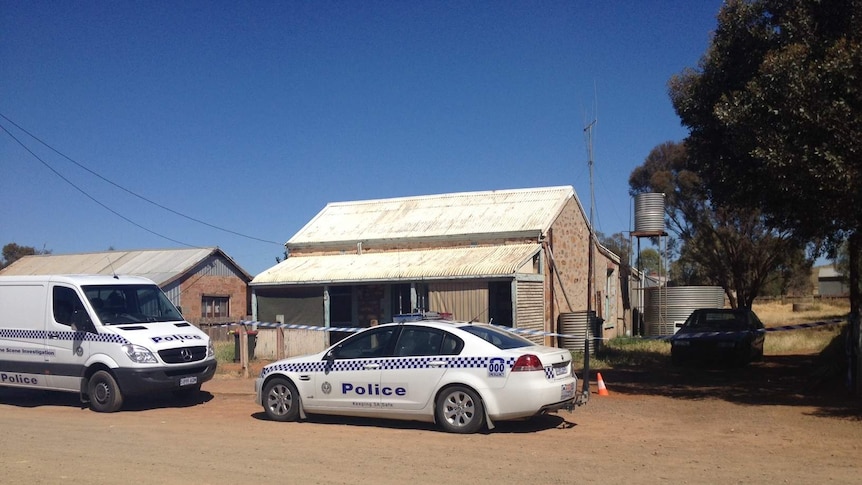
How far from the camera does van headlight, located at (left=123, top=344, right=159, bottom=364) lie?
481 inches

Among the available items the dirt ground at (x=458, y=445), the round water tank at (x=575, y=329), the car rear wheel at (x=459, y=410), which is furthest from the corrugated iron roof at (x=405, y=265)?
the car rear wheel at (x=459, y=410)

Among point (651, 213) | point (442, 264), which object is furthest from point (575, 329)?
point (651, 213)

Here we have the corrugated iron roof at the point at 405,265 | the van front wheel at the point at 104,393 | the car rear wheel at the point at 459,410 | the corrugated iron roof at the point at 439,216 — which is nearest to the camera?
the car rear wheel at the point at 459,410

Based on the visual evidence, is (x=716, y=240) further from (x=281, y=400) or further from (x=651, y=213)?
(x=281, y=400)

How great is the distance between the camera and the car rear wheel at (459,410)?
9.66 meters

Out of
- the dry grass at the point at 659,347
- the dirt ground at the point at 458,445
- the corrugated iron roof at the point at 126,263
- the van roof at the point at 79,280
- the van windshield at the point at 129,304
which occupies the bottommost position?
the dry grass at the point at 659,347

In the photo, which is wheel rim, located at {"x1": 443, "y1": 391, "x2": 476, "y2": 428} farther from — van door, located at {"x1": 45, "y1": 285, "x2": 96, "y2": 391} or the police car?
van door, located at {"x1": 45, "y1": 285, "x2": 96, "y2": 391}

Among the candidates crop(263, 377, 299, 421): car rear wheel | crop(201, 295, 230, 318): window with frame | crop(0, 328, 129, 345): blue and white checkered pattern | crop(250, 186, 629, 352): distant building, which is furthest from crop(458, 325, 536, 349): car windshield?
crop(201, 295, 230, 318): window with frame

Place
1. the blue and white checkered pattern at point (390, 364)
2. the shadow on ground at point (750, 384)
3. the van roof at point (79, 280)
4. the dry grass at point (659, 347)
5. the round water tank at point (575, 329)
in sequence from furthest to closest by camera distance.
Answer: the round water tank at point (575, 329)
the dry grass at point (659, 347)
the van roof at point (79, 280)
the shadow on ground at point (750, 384)
the blue and white checkered pattern at point (390, 364)

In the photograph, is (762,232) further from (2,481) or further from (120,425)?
(2,481)

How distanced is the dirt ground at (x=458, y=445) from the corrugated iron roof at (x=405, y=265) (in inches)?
306

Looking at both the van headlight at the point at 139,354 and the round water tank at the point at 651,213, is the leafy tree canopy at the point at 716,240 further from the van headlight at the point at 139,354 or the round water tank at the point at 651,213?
the van headlight at the point at 139,354

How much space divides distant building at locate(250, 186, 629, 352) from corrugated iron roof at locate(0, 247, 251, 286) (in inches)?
362

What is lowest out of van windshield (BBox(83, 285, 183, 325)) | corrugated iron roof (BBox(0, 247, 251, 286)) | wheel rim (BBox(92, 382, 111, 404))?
wheel rim (BBox(92, 382, 111, 404))
